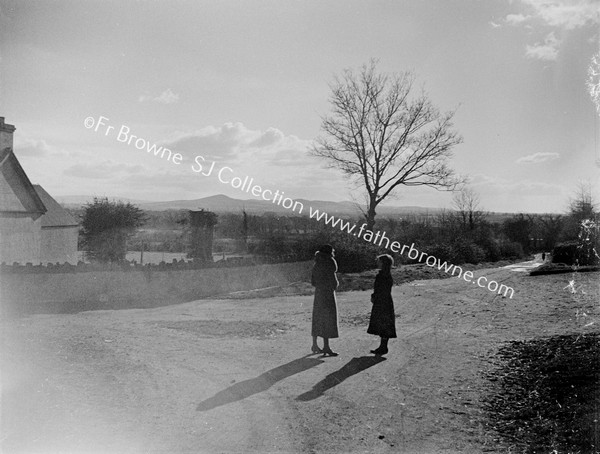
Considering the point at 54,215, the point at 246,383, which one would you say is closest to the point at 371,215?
the point at 54,215

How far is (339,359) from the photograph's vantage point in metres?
8.20

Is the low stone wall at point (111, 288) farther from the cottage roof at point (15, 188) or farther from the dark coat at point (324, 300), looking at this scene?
the dark coat at point (324, 300)

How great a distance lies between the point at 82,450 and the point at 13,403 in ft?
5.60

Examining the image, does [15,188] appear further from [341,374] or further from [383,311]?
[341,374]

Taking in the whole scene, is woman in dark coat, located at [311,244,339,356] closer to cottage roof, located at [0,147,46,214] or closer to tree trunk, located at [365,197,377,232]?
cottage roof, located at [0,147,46,214]

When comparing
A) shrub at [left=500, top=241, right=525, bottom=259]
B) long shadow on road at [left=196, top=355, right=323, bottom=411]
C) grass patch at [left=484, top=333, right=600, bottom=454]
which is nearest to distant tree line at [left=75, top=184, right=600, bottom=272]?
shrub at [left=500, top=241, right=525, bottom=259]

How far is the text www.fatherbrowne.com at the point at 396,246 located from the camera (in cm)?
2223

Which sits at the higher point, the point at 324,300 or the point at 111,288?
the point at 324,300

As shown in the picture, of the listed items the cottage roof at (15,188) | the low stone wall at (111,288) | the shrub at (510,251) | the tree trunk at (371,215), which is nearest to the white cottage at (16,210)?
the cottage roof at (15,188)

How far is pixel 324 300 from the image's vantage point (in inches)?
346

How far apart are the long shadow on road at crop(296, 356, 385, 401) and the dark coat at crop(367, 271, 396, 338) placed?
582 mm

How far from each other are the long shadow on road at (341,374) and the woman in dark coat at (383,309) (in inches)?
22.0

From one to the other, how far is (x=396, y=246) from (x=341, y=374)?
73.4 ft

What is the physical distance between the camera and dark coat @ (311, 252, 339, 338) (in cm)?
861
